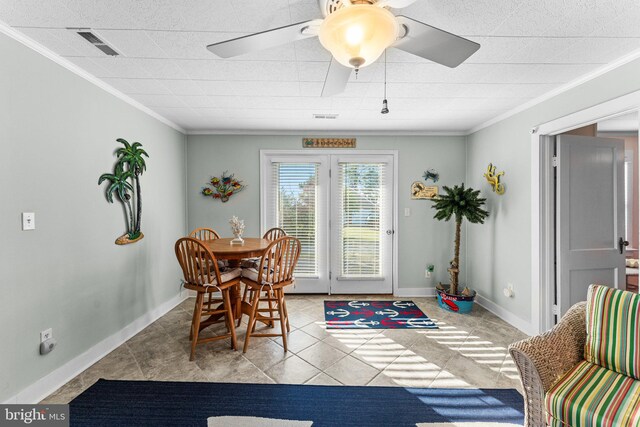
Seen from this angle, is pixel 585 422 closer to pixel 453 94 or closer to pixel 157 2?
pixel 453 94

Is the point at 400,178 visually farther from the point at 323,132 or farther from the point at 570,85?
the point at 570,85

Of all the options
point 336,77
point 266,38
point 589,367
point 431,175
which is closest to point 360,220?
point 431,175

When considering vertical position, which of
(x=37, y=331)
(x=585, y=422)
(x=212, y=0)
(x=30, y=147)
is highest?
(x=212, y=0)

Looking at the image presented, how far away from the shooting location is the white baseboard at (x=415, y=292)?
177 inches

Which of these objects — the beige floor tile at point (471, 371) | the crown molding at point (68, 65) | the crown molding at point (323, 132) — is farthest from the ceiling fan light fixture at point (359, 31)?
the crown molding at point (323, 132)

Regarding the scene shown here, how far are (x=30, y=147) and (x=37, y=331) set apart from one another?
1213mm

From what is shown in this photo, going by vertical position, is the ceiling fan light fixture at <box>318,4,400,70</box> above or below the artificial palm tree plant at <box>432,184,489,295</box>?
above

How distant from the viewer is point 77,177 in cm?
244

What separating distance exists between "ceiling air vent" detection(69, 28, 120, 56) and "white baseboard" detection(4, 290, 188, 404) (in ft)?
7.37

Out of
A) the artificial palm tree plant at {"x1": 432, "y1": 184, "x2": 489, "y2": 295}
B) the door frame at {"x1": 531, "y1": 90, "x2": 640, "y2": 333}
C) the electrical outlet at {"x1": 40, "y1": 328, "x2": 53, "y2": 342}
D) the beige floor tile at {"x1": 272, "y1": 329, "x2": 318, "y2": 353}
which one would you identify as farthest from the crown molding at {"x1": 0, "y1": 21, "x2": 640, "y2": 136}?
the beige floor tile at {"x1": 272, "y1": 329, "x2": 318, "y2": 353}

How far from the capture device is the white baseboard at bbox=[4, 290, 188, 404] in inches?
80.0

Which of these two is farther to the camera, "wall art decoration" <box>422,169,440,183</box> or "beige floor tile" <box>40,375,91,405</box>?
"wall art decoration" <box>422,169,440,183</box>

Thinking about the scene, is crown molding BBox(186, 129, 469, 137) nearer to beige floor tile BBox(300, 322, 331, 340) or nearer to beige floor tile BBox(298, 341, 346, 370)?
beige floor tile BBox(300, 322, 331, 340)

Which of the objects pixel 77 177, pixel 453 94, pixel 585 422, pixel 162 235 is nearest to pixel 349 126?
pixel 453 94
